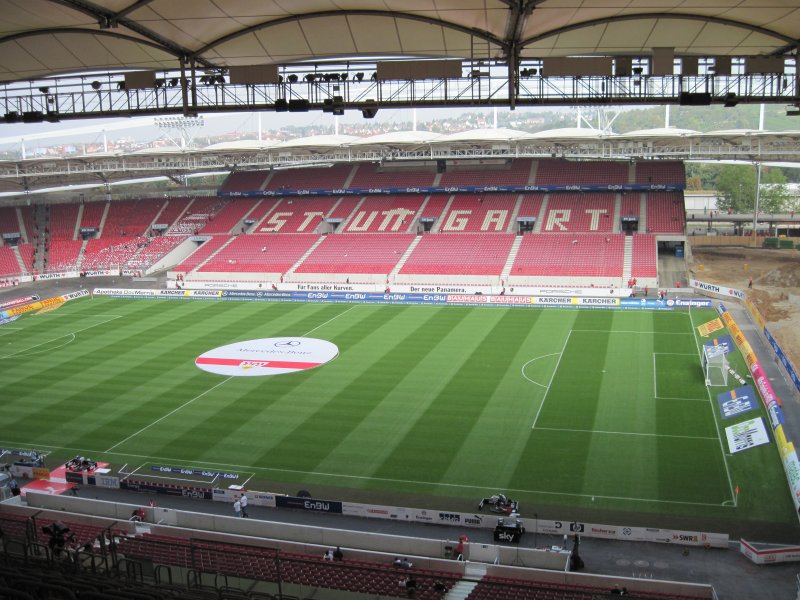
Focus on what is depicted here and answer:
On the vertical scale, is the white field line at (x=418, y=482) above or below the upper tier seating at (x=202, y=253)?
below

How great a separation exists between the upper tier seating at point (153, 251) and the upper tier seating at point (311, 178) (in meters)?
9.63

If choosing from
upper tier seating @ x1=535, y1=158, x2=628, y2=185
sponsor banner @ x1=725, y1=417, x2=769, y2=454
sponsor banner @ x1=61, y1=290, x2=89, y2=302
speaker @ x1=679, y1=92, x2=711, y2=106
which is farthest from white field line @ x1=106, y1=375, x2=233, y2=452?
upper tier seating @ x1=535, y1=158, x2=628, y2=185

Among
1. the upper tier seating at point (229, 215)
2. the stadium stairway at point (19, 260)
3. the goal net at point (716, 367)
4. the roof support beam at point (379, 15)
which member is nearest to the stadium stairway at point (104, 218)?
the stadium stairway at point (19, 260)

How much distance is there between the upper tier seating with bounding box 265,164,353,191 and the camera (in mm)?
65062

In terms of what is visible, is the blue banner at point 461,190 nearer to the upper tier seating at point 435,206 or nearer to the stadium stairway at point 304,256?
the upper tier seating at point 435,206

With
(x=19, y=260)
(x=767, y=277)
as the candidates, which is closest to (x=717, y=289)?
(x=767, y=277)

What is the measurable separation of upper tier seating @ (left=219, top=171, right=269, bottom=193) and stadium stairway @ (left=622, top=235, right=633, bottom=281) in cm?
3284

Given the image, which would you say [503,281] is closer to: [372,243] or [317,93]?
[372,243]

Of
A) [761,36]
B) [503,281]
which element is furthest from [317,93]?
[503,281]

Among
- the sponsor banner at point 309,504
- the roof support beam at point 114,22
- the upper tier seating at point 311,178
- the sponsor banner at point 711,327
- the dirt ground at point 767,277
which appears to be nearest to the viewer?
the roof support beam at point 114,22

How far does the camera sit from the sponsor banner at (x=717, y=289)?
4241 centimetres

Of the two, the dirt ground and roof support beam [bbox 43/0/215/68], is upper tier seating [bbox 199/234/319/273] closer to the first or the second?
the dirt ground

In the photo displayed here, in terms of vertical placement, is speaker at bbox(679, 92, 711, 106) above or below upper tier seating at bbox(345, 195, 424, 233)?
above

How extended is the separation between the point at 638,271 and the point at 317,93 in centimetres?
3159
